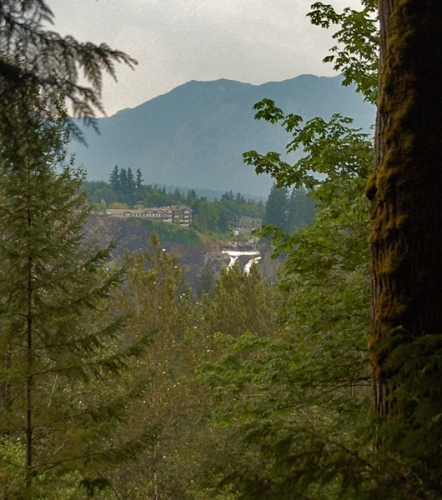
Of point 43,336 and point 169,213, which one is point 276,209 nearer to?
point 169,213

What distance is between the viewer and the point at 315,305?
4973 millimetres

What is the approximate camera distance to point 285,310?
548 centimetres

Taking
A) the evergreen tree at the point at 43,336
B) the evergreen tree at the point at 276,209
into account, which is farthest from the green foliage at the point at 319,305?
the evergreen tree at the point at 276,209

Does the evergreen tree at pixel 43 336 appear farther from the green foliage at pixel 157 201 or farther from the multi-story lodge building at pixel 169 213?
the green foliage at pixel 157 201

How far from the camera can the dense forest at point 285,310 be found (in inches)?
72.5

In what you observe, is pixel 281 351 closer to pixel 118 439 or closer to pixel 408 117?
pixel 408 117

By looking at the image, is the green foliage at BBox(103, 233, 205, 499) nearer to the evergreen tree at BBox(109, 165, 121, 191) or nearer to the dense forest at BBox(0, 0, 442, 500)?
the dense forest at BBox(0, 0, 442, 500)

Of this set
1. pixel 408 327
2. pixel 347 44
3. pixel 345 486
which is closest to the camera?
pixel 345 486

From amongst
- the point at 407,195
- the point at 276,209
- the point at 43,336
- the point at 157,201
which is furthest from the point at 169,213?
the point at 407,195

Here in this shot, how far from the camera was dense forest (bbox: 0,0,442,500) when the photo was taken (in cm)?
184

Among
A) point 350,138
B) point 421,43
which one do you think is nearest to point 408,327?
point 421,43

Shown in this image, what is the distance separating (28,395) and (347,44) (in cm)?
516

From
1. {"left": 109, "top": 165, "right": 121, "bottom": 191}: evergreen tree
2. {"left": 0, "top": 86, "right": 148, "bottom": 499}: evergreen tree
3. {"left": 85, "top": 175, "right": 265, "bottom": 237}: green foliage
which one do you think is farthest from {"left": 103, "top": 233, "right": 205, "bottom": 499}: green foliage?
{"left": 109, "top": 165, "right": 121, "bottom": 191}: evergreen tree

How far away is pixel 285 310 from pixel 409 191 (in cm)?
315
